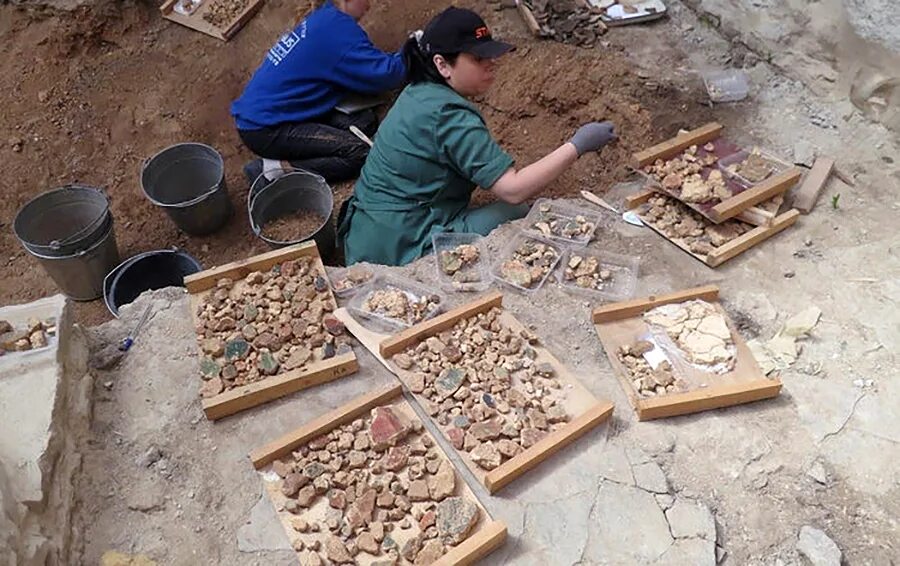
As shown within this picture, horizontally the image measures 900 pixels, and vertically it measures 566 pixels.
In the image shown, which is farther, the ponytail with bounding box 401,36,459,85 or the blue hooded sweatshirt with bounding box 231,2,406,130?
the blue hooded sweatshirt with bounding box 231,2,406,130

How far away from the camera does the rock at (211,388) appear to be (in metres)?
2.53

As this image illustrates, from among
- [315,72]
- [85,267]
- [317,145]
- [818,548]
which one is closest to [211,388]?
[85,267]

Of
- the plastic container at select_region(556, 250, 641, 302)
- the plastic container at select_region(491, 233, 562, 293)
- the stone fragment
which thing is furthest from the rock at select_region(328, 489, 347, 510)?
the plastic container at select_region(556, 250, 641, 302)

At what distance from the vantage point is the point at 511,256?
10.2ft

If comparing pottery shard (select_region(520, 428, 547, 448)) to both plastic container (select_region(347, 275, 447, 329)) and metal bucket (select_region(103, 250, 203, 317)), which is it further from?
metal bucket (select_region(103, 250, 203, 317))

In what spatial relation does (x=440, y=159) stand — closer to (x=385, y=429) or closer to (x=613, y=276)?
(x=613, y=276)

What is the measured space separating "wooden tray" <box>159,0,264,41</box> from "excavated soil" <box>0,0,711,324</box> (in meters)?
0.05

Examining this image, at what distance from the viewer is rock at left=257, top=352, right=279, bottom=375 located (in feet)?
8.55

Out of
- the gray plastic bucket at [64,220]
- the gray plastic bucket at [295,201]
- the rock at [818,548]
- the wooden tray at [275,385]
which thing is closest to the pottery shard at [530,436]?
the wooden tray at [275,385]

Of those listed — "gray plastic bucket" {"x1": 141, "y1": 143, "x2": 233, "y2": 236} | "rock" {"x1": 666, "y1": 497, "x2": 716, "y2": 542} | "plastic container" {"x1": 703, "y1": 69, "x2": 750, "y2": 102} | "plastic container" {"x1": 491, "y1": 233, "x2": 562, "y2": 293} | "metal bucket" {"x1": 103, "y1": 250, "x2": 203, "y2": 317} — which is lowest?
"metal bucket" {"x1": 103, "y1": 250, "x2": 203, "y2": 317}

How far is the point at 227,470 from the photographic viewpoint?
2.40 m

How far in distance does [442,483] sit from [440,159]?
4.71 feet

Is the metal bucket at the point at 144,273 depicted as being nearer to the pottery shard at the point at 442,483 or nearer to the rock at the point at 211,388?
the rock at the point at 211,388

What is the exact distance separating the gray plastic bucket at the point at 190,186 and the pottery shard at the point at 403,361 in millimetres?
1935
